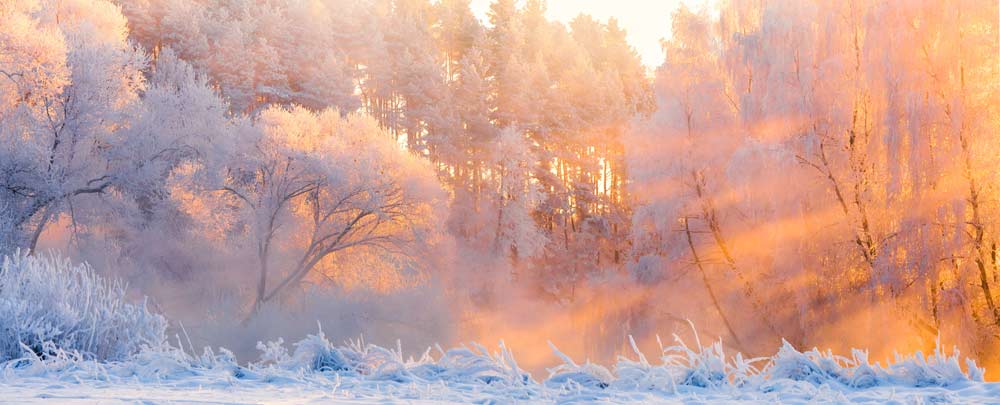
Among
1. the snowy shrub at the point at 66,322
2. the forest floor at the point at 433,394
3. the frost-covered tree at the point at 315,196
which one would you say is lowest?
the forest floor at the point at 433,394

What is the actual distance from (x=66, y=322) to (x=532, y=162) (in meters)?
27.6

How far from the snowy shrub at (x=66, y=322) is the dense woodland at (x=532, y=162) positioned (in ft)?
43.3

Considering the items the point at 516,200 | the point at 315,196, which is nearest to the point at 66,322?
the point at 315,196

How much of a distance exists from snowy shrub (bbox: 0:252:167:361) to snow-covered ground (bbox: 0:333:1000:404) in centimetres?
83

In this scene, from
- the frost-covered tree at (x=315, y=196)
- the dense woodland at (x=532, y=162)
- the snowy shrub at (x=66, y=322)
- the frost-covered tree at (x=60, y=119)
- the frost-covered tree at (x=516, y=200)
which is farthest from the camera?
the frost-covered tree at (x=516, y=200)

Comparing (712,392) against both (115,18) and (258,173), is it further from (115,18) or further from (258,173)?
(115,18)

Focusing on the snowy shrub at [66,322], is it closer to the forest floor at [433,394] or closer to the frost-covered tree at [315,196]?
the forest floor at [433,394]

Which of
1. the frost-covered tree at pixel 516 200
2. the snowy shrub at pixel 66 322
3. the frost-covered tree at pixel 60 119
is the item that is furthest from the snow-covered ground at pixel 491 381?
the frost-covered tree at pixel 516 200

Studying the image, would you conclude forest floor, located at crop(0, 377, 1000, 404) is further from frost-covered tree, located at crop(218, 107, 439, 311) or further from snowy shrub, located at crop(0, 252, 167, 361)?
frost-covered tree, located at crop(218, 107, 439, 311)

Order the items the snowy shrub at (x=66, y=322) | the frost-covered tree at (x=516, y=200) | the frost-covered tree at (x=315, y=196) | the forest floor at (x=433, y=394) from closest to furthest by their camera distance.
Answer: the forest floor at (x=433, y=394)
the snowy shrub at (x=66, y=322)
the frost-covered tree at (x=315, y=196)
the frost-covered tree at (x=516, y=200)

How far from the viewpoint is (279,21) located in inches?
1505

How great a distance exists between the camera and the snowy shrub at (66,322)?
7344mm

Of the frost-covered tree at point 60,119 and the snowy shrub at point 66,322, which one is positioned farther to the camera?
the frost-covered tree at point 60,119

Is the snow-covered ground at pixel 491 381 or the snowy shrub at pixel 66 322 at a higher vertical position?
the snowy shrub at pixel 66 322
